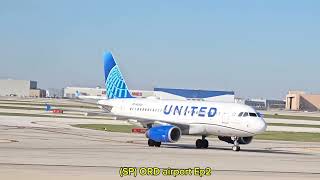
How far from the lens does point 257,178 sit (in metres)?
25.9

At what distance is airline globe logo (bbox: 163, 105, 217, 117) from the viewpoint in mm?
48094

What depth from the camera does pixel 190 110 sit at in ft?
161

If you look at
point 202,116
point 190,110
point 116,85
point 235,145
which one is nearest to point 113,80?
point 116,85

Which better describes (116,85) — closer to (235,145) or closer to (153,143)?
(153,143)

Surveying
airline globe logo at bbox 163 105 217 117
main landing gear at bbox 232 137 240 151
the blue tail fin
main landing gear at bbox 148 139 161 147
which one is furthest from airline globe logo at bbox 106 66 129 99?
main landing gear at bbox 232 137 240 151

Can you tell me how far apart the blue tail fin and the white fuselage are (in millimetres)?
2744

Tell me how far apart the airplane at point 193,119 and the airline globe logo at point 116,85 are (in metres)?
1.62

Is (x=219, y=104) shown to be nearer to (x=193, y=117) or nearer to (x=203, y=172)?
(x=193, y=117)

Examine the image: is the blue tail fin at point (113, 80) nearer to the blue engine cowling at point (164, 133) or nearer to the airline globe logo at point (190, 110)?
the airline globe logo at point (190, 110)

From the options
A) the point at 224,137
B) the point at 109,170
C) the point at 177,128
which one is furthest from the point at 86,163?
the point at 224,137

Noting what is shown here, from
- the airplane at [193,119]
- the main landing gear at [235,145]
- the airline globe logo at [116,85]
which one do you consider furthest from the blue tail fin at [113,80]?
the main landing gear at [235,145]

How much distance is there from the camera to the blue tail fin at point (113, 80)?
5546 cm

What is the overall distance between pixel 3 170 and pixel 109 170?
14.2 ft

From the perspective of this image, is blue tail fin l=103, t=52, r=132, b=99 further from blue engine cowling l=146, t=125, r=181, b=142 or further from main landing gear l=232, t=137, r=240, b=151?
main landing gear l=232, t=137, r=240, b=151
